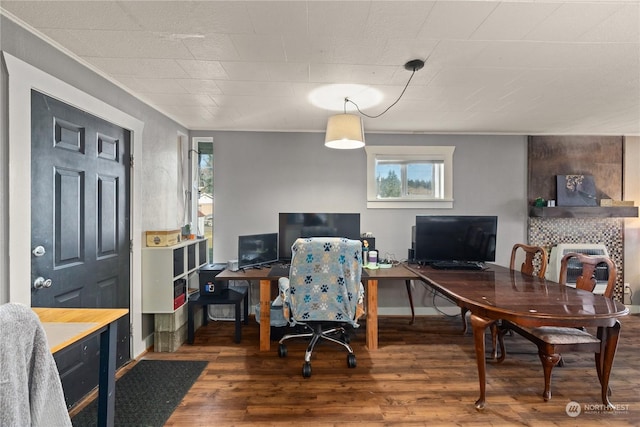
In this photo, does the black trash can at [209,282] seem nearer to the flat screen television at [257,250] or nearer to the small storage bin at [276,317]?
the flat screen television at [257,250]

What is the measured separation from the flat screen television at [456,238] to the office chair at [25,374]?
119 inches

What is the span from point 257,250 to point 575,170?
165 inches

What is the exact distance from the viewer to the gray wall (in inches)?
143

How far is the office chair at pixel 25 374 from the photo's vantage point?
0.81 metres

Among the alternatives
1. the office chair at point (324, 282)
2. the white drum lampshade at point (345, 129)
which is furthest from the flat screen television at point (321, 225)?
the white drum lampshade at point (345, 129)

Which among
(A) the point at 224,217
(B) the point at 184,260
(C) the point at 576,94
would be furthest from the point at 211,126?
(C) the point at 576,94

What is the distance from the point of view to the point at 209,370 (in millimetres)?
2375

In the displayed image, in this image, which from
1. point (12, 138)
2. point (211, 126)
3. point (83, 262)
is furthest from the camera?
point (211, 126)

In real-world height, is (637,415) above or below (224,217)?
below

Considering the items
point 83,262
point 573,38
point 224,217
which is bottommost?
point 83,262

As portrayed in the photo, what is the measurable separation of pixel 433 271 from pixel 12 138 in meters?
3.27

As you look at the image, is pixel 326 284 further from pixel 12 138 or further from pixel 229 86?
pixel 12 138

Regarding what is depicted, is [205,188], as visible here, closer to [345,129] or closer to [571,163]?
[345,129]

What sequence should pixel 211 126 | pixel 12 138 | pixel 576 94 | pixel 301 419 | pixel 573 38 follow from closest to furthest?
pixel 12 138 < pixel 573 38 < pixel 301 419 < pixel 576 94 < pixel 211 126
